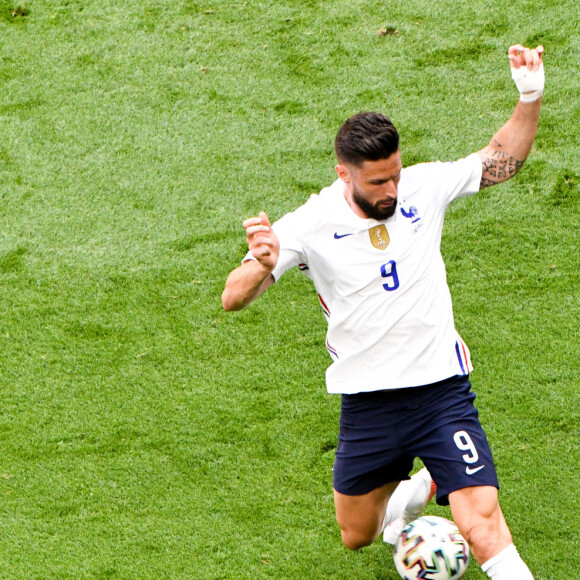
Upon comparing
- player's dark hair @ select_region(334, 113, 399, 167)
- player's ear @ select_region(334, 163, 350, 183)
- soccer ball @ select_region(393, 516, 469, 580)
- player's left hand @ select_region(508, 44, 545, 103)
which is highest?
player's left hand @ select_region(508, 44, 545, 103)

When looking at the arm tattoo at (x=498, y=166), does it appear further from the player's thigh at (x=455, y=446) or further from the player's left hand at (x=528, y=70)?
the player's thigh at (x=455, y=446)

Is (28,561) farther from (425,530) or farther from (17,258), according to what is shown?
(17,258)

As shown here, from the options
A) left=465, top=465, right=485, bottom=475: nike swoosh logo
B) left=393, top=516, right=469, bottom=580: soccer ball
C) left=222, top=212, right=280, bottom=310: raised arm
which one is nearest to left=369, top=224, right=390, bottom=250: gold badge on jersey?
left=222, top=212, right=280, bottom=310: raised arm

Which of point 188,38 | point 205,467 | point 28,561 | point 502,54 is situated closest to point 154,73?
point 188,38

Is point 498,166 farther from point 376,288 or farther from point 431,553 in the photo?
point 431,553

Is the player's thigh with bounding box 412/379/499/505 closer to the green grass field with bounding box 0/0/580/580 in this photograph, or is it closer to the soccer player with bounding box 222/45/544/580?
the soccer player with bounding box 222/45/544/580

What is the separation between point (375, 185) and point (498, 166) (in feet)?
2.50

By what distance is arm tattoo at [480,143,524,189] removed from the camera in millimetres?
4910

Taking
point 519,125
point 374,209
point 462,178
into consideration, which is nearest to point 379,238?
point 374,209

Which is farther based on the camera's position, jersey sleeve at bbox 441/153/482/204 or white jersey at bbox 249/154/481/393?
jersey sleeve at bbox 441/153/482/204

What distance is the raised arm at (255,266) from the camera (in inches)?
167

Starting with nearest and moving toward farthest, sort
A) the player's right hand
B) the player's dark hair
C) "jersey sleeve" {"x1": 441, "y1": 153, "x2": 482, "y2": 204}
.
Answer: the player's right hand, the player's dark hair, "jersey sleeve" {"x1": 441, "y1": 153, "x2": 482, "y2": 204}

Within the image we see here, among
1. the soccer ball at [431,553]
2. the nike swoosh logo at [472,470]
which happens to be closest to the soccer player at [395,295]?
the nike swoosh logo at [472,470]

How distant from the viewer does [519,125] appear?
4852 millimetres
